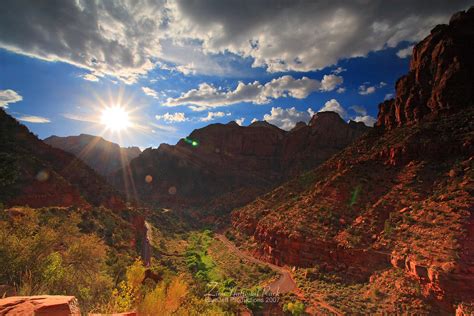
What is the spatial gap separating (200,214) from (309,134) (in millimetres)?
57814

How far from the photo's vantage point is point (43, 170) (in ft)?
117

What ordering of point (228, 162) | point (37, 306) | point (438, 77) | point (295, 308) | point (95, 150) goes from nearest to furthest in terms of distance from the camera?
point (37, 306) → point (295, 308) → point (438, 77) → point (228, 162) → point (95, 150)

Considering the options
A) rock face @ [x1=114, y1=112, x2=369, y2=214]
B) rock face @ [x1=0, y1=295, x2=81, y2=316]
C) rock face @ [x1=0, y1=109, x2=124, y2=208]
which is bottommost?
rock face @ [x1=0, y1=295, x2=81, y2=316]

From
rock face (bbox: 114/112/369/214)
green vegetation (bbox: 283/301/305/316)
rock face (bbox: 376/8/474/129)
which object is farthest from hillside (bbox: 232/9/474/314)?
rock face (bbox: 114/112/369/214)

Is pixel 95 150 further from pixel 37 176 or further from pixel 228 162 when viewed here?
pixel 37 176

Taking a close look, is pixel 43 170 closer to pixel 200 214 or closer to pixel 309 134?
pixel 200 214

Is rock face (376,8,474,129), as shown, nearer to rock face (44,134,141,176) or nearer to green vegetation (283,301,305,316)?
green vegetation (283,301,305,316)

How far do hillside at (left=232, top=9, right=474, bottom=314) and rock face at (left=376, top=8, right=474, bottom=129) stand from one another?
0.16 meters

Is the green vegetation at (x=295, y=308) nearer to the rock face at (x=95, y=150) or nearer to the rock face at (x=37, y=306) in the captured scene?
the rock face at (x=37, y=306)

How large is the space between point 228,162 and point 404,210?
92952 mm

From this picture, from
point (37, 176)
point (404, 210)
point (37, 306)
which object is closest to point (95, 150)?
point (37, 176)

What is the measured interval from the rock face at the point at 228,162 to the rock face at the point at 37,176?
154ft

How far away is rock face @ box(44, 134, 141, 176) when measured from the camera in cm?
15502

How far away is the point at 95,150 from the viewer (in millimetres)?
167250
